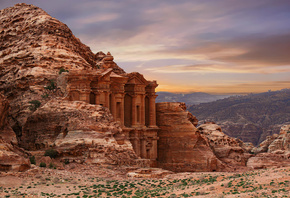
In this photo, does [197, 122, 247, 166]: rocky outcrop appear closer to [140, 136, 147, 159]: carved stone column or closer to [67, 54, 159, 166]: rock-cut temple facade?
[67, 54, 159, 166]: rock-cut temple facade

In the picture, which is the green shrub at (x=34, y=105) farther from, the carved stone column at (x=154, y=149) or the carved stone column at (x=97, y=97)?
the carved stone column at (x=154, y=149)

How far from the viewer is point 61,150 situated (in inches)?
1868

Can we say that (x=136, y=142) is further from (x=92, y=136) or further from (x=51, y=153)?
(x=51, y=153)

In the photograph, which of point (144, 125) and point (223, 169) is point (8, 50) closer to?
point (144, 125)

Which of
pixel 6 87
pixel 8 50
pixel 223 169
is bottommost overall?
pixel 223 169

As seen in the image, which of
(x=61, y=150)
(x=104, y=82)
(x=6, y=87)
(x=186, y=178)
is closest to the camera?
(x=186, y=178)

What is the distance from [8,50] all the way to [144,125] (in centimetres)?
2204

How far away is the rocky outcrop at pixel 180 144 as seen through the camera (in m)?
67.0

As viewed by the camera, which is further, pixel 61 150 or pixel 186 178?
pixel 61 150

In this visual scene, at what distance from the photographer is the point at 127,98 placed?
65.8 metres

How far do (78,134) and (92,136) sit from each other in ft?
4.72

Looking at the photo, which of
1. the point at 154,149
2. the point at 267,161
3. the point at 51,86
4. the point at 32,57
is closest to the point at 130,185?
the point at 51,86

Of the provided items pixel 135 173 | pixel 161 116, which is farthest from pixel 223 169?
pixel 135 173

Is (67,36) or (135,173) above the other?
(67,36)
